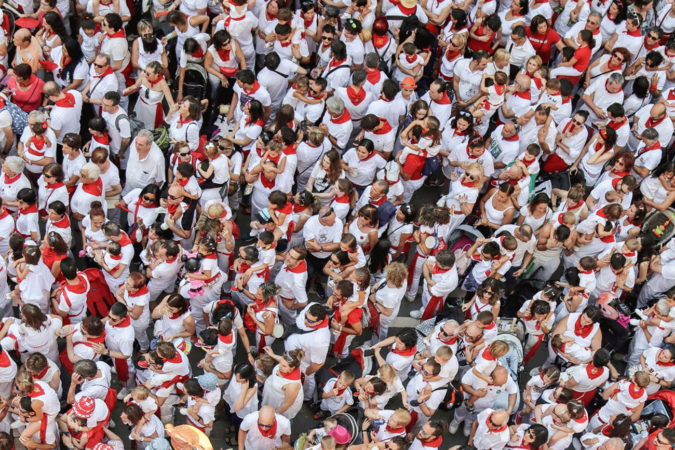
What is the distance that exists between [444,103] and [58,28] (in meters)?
5.57

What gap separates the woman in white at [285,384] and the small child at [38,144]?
413 cm

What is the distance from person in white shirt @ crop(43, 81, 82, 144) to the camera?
10.1 m

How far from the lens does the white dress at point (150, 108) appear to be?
1073cm

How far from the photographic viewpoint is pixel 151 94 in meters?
10.7

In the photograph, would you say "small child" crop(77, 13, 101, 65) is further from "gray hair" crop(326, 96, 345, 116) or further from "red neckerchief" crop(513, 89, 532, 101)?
"red neckerchief" crop(513, 89, 532, 101)

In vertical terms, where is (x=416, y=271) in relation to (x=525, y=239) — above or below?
below

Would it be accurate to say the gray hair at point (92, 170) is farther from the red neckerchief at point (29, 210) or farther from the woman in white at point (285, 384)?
the woman in white at point (285, 384)

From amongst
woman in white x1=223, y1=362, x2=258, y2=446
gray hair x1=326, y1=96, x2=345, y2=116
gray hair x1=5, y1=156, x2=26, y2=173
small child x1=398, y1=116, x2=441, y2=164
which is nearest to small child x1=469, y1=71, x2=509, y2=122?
small child x1=398, y1=116, x2=441, y2=164

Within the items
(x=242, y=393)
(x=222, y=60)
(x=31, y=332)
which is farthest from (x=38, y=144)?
(x=242, y=393)

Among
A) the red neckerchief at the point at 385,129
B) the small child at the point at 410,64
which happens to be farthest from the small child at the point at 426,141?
the small child at the point at 410,64

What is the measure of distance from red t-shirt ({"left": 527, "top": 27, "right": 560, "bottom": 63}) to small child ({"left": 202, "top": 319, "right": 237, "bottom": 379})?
6976 mm

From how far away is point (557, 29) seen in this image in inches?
523

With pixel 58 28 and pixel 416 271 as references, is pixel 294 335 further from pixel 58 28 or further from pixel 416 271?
pixel 58 28

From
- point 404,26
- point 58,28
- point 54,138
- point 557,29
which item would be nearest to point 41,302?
point 54,138
